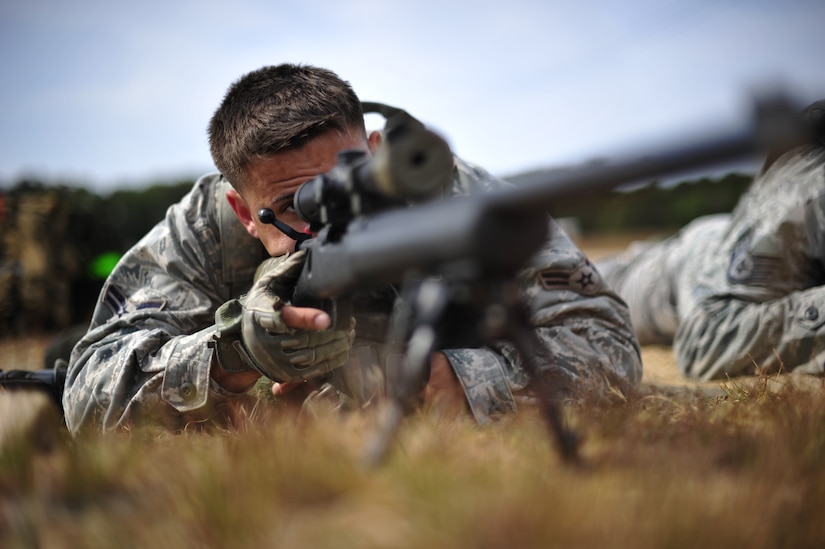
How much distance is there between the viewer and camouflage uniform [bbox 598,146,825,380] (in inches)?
141

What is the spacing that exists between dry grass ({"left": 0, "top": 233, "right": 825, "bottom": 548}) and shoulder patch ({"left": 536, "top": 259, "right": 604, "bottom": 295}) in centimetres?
116

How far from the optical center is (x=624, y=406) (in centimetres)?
215

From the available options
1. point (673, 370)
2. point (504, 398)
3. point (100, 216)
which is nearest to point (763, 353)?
point (673, 370)

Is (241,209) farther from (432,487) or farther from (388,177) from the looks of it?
(432,487)

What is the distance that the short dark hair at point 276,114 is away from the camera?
262 centimetres

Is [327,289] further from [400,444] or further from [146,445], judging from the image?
[146,445]

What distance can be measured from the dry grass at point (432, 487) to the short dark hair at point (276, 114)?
1143mm

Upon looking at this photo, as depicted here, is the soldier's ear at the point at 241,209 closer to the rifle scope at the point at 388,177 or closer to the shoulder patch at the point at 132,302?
the shoulder patch at the point at 132,302

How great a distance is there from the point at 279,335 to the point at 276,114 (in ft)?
3.12

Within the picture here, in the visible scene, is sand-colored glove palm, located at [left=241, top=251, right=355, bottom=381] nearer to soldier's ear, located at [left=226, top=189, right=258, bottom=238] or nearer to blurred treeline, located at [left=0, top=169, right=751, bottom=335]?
soldier's ear, located at [left=226, top=189, right=258, bottom=238]

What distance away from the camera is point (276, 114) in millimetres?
2684

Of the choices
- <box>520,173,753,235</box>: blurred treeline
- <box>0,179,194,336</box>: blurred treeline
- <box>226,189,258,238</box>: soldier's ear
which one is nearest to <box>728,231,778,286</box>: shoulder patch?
<box>226,189,258,238</box>: soldier's ear

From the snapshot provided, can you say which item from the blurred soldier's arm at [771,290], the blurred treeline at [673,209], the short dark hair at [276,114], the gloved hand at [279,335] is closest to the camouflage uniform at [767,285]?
the blurred soldier's arm at [771,290]

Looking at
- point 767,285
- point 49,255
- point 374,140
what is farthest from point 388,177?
point 49,255
